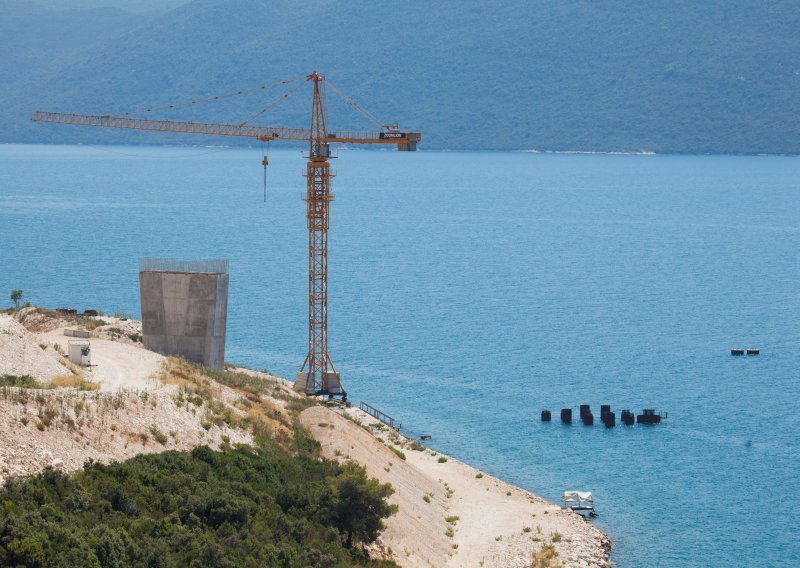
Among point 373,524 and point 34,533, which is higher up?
point 34,533

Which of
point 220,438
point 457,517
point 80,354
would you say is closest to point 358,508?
point 220,438

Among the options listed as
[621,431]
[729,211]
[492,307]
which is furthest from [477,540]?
[729,211]

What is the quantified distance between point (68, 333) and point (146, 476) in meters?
16.0

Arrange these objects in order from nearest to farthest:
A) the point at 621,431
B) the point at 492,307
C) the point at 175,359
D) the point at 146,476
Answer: the point at 146,476 → the point at 175,359 → the point at 621,431 → the point at 492,307

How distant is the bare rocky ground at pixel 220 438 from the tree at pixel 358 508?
993 mm

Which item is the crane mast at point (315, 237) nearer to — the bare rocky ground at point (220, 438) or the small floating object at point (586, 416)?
the bare rocky ground at point (220, 438)

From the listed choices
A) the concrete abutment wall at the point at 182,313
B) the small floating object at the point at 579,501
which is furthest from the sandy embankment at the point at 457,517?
the concrete abutment wall at the point at 182,313

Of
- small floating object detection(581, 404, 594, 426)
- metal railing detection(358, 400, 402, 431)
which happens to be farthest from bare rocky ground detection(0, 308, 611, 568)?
small floating object detection(581, 404, 594, 426)

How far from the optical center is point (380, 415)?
6025 cm

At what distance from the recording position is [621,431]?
2443 inches

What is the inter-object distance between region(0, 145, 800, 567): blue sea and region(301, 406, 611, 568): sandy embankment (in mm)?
2004

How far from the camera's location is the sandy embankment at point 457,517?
40812 millimetres

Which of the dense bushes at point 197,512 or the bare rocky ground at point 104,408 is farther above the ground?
the bare rocky ground at point 104,408

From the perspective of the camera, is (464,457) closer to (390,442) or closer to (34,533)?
(390,442)
